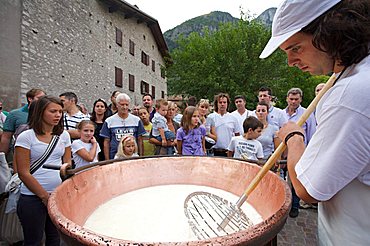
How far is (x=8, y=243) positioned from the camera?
221cm

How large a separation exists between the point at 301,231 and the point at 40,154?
9.00ft

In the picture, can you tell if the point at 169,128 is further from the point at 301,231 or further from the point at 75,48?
the point at 75,48

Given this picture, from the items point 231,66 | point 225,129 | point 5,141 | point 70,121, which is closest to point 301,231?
point 225,129

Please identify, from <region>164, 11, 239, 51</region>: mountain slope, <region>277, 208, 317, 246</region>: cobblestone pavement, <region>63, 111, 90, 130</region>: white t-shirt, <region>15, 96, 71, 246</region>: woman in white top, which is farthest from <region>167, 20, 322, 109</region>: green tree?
<region>164, 11, 239, 51</region>: mountain slope

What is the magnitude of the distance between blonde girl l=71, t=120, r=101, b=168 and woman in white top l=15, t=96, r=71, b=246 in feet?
2.04

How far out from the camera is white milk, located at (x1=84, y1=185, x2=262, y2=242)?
0.93m

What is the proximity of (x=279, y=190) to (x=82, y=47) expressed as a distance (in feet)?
29.9

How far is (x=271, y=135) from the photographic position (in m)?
3.10

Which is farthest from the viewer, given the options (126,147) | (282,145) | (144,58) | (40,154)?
(144,58)

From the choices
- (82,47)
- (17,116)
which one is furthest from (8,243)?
(82,47)

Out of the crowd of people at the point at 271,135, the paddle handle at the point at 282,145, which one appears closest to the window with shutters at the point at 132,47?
the crowd of people at the point at 271,135

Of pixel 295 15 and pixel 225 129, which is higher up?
pixel 295 15

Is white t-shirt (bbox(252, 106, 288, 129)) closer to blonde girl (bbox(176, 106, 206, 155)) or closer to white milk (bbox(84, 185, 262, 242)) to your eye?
blonde girl (bbox(176, 106, 206, 155))

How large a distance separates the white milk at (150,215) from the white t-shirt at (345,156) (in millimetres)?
446
